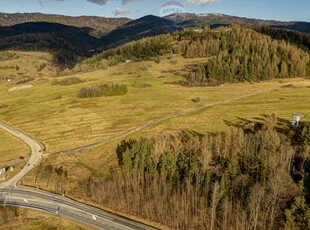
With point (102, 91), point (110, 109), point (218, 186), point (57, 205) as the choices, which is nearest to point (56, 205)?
point (57, 205)

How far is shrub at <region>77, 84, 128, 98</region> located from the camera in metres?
162

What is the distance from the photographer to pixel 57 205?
204 feet

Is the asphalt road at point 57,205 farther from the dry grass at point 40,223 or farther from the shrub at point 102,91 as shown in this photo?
the shrub at point 102,91

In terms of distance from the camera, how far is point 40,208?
201 ft

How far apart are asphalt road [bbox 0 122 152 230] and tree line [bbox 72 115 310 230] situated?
4.04 m

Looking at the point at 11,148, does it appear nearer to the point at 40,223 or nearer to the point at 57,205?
the point at 57,205

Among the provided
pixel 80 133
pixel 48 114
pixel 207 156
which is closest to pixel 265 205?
pixel 207 156

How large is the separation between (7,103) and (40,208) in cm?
13447

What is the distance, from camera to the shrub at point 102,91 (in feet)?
533

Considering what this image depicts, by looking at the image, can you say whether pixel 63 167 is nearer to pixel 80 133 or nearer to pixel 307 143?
pixel 80 133

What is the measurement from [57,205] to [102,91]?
112 m

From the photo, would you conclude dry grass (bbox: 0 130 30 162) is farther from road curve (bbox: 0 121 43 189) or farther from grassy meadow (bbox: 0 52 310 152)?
grassy meadow (bbox: 0 52 310 152)

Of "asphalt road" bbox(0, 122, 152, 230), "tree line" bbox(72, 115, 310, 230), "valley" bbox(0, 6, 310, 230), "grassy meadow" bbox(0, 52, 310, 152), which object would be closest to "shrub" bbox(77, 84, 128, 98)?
"valley" bbox(0, 6, 310, 230)

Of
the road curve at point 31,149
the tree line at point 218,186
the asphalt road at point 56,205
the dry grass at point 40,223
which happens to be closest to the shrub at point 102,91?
the road curve at point 31,149
